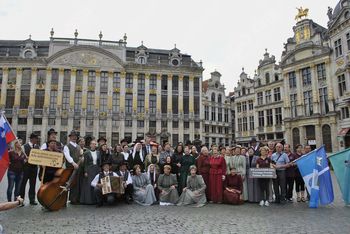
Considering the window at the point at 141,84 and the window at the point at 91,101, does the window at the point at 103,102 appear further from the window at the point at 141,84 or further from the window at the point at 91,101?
the window at the point at 141,84

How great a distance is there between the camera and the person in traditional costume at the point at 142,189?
30.9ft

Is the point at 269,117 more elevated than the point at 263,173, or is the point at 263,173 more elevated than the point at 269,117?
the point at 269,117

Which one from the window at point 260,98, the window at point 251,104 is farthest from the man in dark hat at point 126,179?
the window at point 251,104

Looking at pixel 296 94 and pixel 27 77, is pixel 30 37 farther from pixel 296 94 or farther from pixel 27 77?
pixel 296 94

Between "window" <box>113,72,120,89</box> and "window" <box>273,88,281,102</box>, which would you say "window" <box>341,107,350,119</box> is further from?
"window" <box>113,72,120,89</box>

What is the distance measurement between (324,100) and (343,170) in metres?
26.1

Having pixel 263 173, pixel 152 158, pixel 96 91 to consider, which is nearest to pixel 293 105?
pixel 96 91

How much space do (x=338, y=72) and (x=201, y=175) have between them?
26.6 metres

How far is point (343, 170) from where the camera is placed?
30.6 feet

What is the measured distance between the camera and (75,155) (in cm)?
919

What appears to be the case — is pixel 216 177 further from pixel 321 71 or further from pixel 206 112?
pixel 206 112

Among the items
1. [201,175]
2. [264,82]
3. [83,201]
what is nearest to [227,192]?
[201,175]

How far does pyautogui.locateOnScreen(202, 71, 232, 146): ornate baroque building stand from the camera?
157 ft

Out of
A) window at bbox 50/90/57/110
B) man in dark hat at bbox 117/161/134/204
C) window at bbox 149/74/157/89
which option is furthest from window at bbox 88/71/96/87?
man in dark hat at bbox 117/161/134/204
